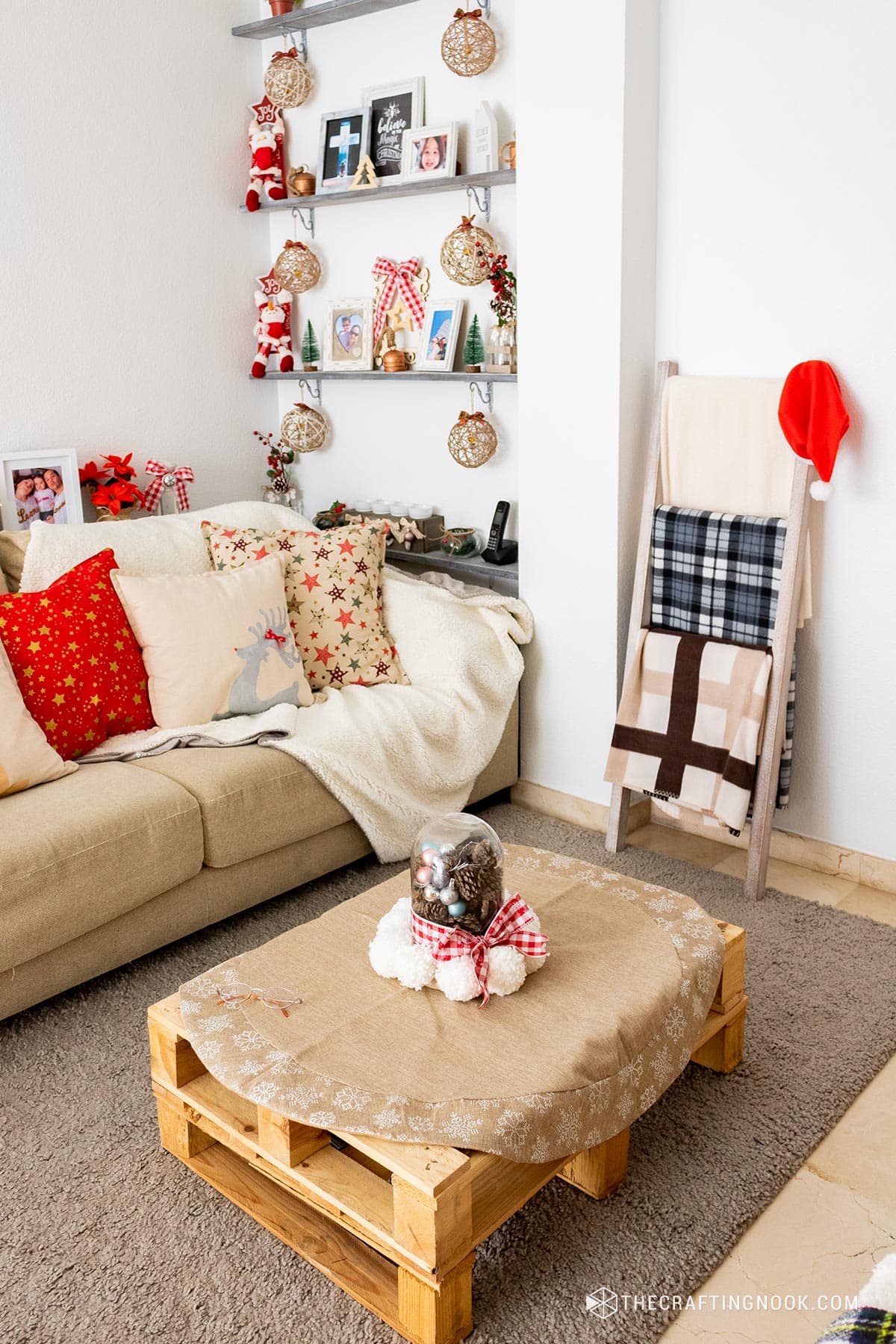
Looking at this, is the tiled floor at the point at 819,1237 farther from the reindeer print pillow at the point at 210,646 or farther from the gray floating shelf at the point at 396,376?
the gray floating shelf at the point at 396,376

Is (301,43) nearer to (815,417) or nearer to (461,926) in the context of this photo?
(815,417)

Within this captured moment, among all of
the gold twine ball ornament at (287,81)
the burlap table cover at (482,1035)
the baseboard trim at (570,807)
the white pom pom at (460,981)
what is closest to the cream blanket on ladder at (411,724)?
the baseboard trim at (570,807)

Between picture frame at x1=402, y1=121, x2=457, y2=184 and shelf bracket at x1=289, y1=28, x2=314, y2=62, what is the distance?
56 centimetres

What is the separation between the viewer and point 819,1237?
5.53 ft

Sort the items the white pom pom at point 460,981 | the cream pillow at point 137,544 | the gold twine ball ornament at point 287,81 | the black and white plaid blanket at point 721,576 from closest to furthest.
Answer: the white pom pom at point 460,981, the black and white plaid blanket at point 721,576, the cream pillow at point 137,544, the gold twine ball ornament at point 287,81

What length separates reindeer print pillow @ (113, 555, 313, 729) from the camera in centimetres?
270

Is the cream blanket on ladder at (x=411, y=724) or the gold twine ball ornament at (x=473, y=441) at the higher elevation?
the gold twine ball ornament at (x=473, y=441)

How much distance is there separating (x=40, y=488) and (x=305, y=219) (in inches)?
49.7

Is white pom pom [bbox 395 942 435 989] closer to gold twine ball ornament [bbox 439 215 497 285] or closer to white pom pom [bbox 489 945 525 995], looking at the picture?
Result: white pom pom [bbox 489 945 525 995]

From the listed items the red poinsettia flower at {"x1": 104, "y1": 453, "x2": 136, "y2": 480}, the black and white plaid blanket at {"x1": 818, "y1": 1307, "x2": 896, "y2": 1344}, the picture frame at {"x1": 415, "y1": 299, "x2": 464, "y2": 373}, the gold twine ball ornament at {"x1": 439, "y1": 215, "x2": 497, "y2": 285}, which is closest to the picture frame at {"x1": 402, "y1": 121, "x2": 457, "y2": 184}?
the gold twine ball ornament at {"x1": 439, "y1": 215, "x2": 497, "y2": 285}

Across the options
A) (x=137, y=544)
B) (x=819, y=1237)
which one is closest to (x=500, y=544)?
(x=137, y=544)

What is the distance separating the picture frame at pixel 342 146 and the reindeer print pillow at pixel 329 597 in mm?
1168

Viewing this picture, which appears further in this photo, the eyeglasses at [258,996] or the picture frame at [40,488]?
the picture frame at [40,488]

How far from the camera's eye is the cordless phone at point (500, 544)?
3232mm
